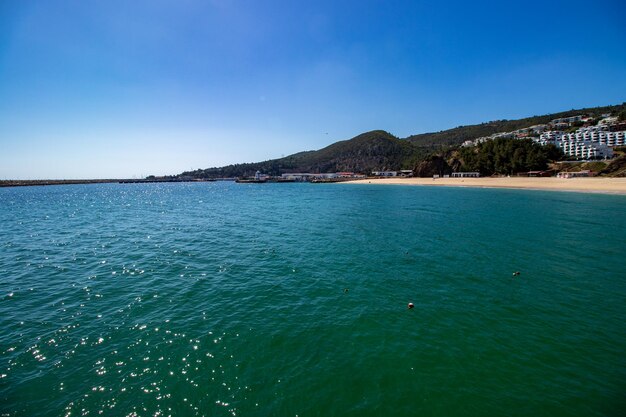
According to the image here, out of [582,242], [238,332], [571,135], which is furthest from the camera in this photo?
[571,135]

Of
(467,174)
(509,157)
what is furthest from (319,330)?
(467,174)

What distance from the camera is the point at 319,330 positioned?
39.2ft

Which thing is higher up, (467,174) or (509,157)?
(509,157)

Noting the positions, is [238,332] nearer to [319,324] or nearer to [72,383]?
[319,324]

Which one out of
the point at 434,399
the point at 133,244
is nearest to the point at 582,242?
the point at 434,399

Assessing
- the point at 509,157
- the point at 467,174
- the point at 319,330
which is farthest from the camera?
the point at 467,174

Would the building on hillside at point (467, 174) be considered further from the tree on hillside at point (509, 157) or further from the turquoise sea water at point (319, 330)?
the turquoise sea water at point (319, 330)

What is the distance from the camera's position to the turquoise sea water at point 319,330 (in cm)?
832

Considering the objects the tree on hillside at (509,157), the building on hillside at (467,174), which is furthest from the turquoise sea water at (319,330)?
the building on hillside at (467,174)

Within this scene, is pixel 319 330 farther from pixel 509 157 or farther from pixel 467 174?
pixel 467 174

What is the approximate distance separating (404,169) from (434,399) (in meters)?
→ 204

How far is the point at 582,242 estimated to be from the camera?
80.7ft

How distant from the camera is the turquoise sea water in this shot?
27.3 ft

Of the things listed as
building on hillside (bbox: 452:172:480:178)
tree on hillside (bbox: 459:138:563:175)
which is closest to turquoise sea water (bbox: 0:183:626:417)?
tree on hillside (bbox: 459:138:563:175)
